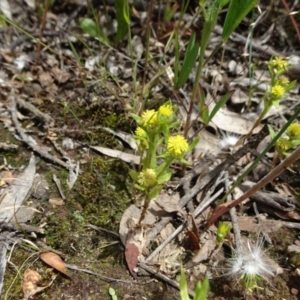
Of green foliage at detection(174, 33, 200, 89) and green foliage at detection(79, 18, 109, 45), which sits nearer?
green foliage at detection(174, 33, 200, 89)

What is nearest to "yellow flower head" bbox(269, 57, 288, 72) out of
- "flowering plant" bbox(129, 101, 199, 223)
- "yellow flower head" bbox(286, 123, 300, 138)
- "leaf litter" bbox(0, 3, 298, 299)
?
"yellow flower head" bbox(286, 123, 300, 138)

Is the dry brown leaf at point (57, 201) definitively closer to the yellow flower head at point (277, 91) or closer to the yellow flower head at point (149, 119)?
the yellow flower head at point (149, 119)

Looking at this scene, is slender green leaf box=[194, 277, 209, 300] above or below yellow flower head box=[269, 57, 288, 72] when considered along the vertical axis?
below

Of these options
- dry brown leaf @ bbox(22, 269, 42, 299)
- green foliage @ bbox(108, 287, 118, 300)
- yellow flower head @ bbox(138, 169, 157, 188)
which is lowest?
dry brown leaf @ bbox(22, 269, 42, 299)

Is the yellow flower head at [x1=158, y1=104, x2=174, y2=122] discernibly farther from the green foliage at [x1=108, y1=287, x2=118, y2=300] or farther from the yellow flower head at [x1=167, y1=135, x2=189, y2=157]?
the green foliage at [x1=108, y1=287, x2=118, y2=300]

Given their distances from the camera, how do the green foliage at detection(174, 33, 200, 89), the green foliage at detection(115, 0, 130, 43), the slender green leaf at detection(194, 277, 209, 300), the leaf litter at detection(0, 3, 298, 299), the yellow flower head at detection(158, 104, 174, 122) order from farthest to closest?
the green foliage at detection(115, 0, 130, 43) < the green foliage at detection(174, 33, 200, 89) < the leaf litter at detection(0, 3, 298, 299) < the yellow flower head at detection(158, 104, 174, 122) < the slender green leaf at detection(194, 277, 209, 300)

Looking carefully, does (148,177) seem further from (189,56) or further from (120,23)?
(120,23)

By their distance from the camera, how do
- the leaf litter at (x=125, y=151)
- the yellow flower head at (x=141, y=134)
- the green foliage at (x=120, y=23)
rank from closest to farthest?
the yellow flower head at (x=141, y=134) → the leaf litter at (x=125, y=151) → the green foliage at (x=120, y=23)

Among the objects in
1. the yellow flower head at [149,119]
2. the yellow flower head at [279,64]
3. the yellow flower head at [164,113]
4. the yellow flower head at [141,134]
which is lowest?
the yellow flower head at [141,134]

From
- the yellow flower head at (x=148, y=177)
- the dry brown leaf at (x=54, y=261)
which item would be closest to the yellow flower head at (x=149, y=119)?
the yellow flower head at (x=148, y=177)
